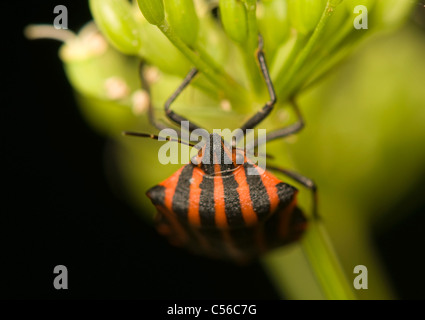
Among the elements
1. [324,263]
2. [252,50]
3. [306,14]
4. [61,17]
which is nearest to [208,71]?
[252,50]

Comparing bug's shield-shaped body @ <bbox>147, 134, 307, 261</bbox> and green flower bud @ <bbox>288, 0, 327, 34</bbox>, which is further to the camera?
bug's shield-shaped body @ <bbox>147, 134, 307, 261</bbox>

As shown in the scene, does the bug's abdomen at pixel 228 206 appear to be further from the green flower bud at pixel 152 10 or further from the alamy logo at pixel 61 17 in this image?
the alamy logo at pixel 61 17

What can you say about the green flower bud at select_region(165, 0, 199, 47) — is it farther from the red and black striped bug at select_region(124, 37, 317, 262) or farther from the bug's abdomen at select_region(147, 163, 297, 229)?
the bug's abdomen at select_region(147, 163, 297, 229)

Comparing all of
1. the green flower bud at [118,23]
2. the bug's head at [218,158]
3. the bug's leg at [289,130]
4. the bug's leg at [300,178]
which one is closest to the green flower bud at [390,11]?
the bug's leg at [289,130]

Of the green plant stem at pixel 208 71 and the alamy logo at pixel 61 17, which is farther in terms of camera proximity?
the alamy logo at pixel 61 17

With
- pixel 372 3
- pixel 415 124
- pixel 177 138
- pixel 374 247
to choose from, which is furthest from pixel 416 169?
pixel 177 138

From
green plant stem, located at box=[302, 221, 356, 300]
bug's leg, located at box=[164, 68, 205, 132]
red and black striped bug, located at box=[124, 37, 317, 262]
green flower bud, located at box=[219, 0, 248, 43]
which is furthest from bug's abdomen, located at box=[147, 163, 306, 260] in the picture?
green flower bud, located at box=[219, 0, 248, 43]

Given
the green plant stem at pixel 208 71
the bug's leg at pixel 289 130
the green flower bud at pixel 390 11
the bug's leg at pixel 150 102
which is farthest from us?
the bug's leg at pixel 150 102
